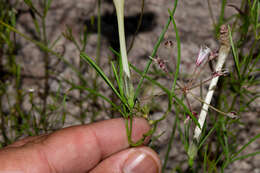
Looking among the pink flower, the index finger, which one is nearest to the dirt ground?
the index finger

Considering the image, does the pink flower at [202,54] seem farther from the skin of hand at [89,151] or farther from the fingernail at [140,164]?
the fingernail at [140,164]

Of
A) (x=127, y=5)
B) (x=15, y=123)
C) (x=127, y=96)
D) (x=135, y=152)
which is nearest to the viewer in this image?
(x=127, y=96)

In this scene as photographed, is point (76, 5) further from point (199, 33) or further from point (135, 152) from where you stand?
point (135, 152)

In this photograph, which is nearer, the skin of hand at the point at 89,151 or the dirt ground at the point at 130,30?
the skin of hand at the point at 89,151

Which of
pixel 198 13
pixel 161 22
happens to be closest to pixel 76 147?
pixel 161 22

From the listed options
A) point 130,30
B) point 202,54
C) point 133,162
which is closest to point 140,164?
point 133,162

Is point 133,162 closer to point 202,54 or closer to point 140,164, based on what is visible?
point 140,164

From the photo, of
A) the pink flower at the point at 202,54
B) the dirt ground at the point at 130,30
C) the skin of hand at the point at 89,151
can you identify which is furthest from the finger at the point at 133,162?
the dirt ground at the point at 130,30
